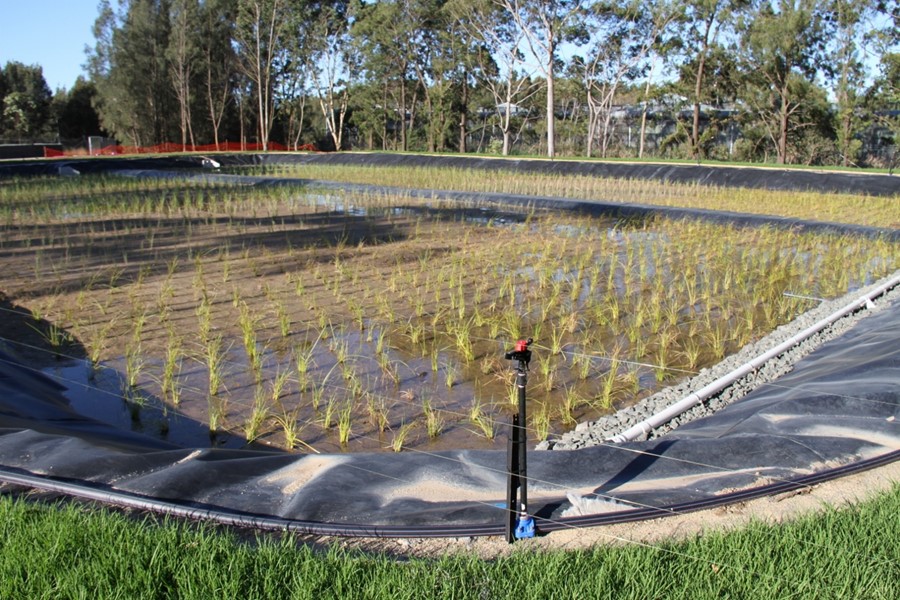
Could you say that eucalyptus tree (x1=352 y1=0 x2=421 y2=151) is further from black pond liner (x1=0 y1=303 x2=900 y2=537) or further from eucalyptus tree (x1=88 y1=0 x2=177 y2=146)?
black pond liner (x1=0 y1=303 x2=900 y2=537)

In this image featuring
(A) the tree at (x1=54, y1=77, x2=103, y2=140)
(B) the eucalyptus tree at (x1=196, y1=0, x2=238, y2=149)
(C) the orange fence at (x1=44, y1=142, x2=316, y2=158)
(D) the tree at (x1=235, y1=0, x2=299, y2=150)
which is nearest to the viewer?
(C) the orange fence at (x1=44, y1=142, x2=316, y2=158)

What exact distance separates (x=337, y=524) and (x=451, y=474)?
532 millimetres

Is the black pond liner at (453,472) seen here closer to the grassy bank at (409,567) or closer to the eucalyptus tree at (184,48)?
the grassy bank at (409,567)

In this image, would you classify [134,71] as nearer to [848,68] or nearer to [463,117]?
[463,117]

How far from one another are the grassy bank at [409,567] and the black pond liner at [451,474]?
19cm

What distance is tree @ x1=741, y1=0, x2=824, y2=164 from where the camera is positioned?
24359 millimetres

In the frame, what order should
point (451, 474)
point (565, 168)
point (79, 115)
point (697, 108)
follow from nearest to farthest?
point (451, 474), point (565, 168), point (697, 108), point (79, 115)

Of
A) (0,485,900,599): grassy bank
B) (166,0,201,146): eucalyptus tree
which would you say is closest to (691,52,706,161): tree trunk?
(166,0,201,146): eucalyptus tree

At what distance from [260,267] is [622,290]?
150 inches

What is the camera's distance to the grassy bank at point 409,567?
81.6 inches

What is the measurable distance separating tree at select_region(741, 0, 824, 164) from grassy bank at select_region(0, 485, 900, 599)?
82.2 ft

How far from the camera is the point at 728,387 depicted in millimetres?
4496

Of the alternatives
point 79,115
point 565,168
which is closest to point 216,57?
point 79,115

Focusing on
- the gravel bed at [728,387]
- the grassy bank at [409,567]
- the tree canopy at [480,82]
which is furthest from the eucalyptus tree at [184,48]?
the grassy bank at [409,567]
